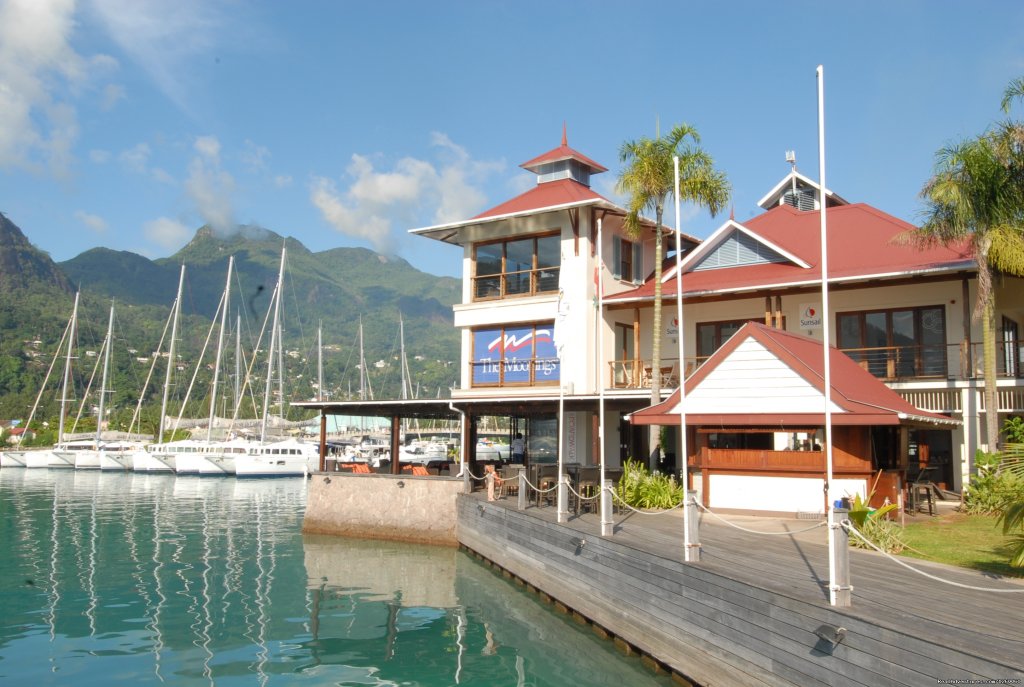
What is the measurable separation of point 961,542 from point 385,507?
58.5 ft

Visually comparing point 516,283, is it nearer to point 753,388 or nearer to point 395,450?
point 395,450

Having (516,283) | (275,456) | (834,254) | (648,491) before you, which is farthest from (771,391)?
(275,456)

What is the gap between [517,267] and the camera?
101 feet

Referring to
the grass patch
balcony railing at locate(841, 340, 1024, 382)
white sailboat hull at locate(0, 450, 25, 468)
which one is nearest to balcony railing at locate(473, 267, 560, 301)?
balcony railing at locate(841, 340, 1024, 382)

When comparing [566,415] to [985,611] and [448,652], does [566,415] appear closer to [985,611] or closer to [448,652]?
[448,652]

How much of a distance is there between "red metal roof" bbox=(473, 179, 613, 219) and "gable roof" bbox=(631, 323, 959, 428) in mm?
10943

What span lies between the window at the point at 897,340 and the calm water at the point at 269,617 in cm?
1376

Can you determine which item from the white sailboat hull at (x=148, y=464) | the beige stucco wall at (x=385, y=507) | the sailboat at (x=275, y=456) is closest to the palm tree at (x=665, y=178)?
the beige stucco wall at (x=385, y=507)

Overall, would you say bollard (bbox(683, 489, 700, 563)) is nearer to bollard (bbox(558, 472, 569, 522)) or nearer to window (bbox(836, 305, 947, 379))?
bollard (bbox(558, 472, 569, 522))

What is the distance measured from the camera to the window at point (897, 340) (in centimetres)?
2539

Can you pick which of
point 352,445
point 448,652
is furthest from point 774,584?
point 352,445

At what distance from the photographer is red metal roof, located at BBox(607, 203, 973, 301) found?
2509 centimetres

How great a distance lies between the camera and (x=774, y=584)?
10891mm

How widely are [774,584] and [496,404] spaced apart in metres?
17.1
